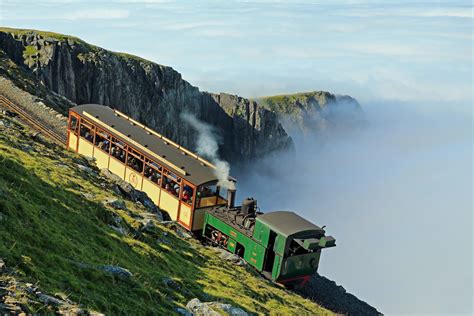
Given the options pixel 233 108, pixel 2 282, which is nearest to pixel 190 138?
pixel 233 108

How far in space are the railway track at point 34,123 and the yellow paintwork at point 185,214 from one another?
50.7ft

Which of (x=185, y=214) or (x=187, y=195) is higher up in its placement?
(x=187, y=195)

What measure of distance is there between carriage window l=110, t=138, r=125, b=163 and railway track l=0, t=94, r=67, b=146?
8.88 m

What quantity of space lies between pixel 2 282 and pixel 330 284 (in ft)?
95.0

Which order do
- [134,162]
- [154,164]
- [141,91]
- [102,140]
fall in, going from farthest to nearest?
1. [141,91]
2. [102,140]
3. [134,162]
4. [154,164]

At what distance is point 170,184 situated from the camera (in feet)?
113

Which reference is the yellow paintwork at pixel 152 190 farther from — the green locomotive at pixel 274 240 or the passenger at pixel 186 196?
the green locomotive at pixel 274 240

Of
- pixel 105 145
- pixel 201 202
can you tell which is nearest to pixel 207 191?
pixel 201 202

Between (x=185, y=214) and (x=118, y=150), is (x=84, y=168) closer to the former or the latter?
(x=118, y=150)

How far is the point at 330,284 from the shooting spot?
126 feet

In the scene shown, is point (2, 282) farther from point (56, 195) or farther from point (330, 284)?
point (330, 284)

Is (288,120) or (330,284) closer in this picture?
(330,284)

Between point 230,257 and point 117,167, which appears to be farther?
point 117,167

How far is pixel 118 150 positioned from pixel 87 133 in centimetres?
425
